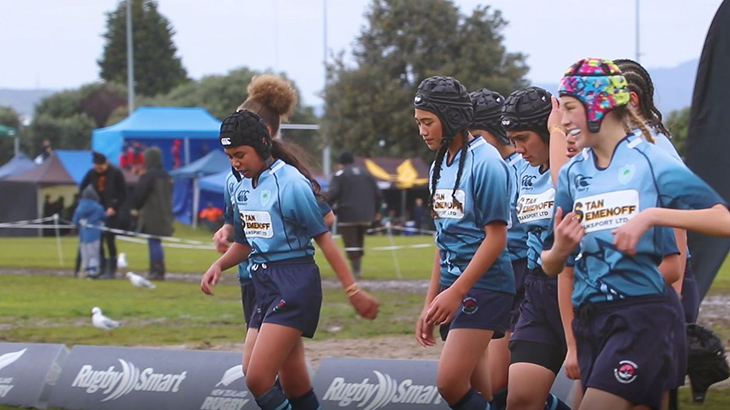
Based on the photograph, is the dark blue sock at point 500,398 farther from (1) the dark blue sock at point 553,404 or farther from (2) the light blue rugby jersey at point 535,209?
(2) the light blue rugby jersey at point 535,209

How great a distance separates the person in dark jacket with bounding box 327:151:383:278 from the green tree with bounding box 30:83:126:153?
70915 millimetres

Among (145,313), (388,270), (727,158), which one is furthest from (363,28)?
(727,158)

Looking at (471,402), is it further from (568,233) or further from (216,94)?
(216,94)

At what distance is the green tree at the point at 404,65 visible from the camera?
54.0m

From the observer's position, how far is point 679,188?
13.9 ft

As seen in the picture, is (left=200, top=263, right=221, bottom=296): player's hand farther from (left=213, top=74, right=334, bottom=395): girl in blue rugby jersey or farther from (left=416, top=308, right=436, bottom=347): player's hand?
(left=416, top=308, right=436, bottom=347): player's hand

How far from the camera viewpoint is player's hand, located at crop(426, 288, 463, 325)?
551cm

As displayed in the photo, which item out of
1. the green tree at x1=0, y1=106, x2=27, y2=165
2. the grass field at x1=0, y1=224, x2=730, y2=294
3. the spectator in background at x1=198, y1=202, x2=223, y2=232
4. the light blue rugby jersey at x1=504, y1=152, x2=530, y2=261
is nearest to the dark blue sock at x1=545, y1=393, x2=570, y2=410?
the light blue rugby jersey at x1=504, y1=152, x2=530, y2=261

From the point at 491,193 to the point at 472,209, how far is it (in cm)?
15

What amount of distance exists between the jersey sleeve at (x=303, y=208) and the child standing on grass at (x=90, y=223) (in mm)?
13171

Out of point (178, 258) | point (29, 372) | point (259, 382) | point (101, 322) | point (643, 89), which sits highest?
point (643, 89)

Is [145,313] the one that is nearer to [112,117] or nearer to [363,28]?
[363,28]

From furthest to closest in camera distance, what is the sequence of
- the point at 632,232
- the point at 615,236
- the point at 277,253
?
1. the point at 277,253
2. the point at 615,236
3. the point at 632,232

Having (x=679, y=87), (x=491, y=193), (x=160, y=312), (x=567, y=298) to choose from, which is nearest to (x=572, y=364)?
(x=567, y=298)
